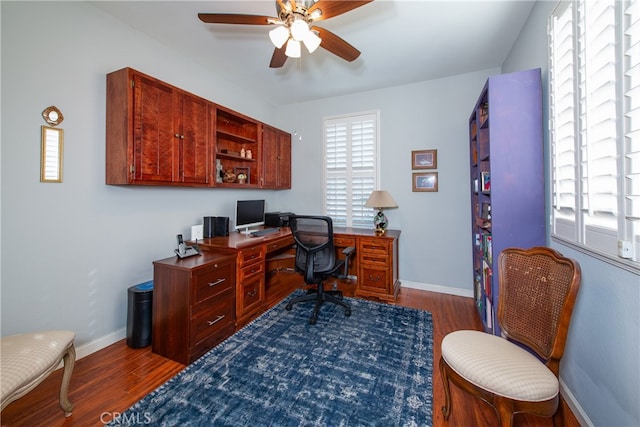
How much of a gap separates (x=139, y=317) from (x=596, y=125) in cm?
335

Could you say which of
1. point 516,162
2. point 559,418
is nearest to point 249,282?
point 559,418

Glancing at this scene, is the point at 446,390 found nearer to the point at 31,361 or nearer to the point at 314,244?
the point at 314,244

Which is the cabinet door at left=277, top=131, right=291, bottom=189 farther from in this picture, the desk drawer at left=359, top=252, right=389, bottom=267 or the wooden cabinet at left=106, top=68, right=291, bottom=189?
the desk drawer at left=359, top=252, right=389, bottom=267

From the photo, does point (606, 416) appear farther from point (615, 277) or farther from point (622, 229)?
point (622, 229)

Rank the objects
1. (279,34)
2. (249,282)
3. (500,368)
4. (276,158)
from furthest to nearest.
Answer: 1. (276,158)
2. (249,282)
3. (279,34)
4. (500,368)

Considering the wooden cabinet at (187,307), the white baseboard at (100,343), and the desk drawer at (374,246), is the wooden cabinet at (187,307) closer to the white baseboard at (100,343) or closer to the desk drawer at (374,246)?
the white baseboard at (100,343)

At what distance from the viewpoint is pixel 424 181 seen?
11.1 feet

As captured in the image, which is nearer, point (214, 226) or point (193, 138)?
point (193, 138)

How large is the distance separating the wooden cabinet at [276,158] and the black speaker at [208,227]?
0.95 meters

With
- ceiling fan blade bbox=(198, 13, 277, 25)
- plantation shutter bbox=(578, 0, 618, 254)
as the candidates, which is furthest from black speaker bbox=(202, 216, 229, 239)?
plantation shutter bbox=(578, 0, 618, 254)

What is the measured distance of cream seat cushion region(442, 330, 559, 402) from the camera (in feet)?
3.45

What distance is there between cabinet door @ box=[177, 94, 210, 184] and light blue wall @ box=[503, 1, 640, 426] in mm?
3032

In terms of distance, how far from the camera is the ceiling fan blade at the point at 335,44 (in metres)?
1.79

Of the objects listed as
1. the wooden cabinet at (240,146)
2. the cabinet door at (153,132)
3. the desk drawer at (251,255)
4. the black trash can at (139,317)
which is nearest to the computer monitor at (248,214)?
the wooden cabinet at (240,146)
